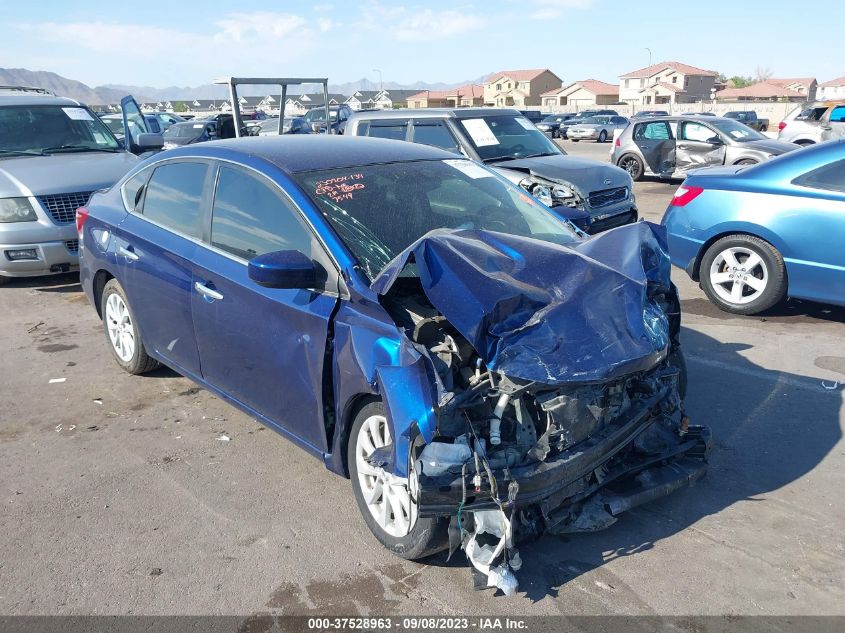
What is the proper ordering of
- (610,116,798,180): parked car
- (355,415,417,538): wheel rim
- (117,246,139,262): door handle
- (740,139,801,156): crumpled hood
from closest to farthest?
(355,415,417,538): wheel rim
(117,246,139,262): door handle
(740,139,801,156): crumpled hood
(610,116,798,180): parked car

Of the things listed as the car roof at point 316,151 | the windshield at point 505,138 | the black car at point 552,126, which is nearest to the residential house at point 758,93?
the black car at point 552,126

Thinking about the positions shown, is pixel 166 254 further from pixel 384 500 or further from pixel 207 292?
pixel 384 500

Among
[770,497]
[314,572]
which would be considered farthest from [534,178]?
[314,572]

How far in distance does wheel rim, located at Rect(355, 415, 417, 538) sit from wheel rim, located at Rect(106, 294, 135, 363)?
8.77 ft

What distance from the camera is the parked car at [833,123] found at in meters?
19.1

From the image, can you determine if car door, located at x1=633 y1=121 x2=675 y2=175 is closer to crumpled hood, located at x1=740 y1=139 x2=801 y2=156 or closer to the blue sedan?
crumpled hood, located at x1=740 y1=139 x2=801 y2=156

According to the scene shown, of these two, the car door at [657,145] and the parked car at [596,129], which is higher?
the car door at [657,145]

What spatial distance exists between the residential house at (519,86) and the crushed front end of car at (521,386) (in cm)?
10356

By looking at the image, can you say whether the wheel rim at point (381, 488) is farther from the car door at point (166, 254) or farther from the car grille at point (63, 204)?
the car grille at point (63, 204)

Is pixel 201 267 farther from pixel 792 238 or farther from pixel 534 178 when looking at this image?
pixel 534 178

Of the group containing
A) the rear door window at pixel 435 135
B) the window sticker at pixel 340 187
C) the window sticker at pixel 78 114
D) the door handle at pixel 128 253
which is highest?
the window sticker at pixel 340 187

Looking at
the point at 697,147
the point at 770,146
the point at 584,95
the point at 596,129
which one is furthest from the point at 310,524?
the point at 584,95

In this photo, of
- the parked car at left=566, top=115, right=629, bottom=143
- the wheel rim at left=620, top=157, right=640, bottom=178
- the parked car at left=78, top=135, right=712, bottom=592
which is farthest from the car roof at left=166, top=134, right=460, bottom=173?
the parked car at left=566, top=115, right=629, bottom=143

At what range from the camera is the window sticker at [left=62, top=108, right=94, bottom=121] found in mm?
9352
